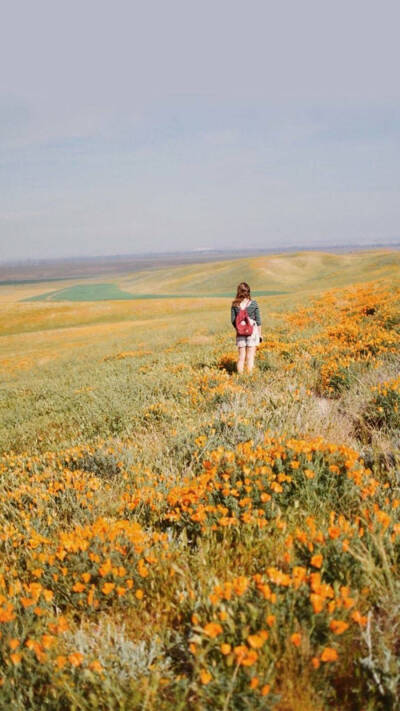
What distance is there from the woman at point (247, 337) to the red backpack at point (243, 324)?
82 mm

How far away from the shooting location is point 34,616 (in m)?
2.58

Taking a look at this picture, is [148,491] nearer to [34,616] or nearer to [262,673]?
[34,616]

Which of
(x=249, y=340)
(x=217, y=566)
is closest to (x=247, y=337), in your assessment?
(x=249, y=340)

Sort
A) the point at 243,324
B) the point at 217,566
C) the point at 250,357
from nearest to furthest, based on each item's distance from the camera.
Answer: the point at 217,566, the point at 250,357, the point at 243,324

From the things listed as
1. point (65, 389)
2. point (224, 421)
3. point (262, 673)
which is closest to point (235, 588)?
point (262, 673)

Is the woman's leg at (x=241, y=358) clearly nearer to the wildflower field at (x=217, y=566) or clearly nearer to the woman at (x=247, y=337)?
the woman at (x=247, y=337)

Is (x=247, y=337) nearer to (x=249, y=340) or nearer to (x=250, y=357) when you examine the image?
(x=249, y=340)

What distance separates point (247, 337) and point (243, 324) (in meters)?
0.36

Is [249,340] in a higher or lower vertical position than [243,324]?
lower

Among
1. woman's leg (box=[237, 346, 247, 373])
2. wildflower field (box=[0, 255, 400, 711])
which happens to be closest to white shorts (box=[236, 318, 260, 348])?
woman's leg (box=[237, 346, 247, 373])

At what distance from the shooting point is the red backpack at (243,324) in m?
9.61

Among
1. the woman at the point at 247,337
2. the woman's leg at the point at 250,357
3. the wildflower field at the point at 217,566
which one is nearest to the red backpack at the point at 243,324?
the woman at the point at 247,337

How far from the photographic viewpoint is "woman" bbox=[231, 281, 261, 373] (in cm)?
960

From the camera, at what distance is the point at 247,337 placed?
9.62 m
